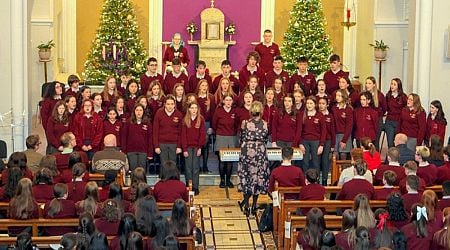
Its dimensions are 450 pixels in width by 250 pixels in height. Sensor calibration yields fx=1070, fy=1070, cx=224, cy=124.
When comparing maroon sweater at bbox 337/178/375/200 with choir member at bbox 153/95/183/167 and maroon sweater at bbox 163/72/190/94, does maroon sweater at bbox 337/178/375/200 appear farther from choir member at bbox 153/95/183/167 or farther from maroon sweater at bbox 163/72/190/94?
maroon sweater at bbox 163/72/190/94

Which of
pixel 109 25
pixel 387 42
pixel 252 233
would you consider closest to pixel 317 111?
pixel 252 233

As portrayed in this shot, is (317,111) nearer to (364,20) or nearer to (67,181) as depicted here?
(67,181)

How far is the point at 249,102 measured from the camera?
1803cm

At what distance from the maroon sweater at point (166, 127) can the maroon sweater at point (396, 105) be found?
3993 millimetres

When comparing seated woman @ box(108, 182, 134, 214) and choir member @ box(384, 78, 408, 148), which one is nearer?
seated woman @ box(108, 182, 134, 214)

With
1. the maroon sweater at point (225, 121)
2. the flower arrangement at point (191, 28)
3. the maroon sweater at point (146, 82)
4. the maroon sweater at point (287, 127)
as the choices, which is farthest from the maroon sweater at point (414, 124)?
the flower arrangement at point (191, 28)

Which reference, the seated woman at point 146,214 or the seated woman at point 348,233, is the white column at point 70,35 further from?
the seated woman at point 348,233

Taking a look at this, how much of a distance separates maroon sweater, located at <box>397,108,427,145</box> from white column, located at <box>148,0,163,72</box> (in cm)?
1028

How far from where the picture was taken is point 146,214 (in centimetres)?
1263

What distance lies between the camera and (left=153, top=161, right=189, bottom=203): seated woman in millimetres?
14094

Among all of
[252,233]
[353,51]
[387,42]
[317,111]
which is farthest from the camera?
[353,51]

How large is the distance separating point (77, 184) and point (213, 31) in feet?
44.2

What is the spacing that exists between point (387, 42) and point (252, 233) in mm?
9973

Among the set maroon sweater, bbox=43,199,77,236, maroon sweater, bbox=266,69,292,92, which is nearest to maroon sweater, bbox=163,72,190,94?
maroon sweater, bbox=266,69,292,92
